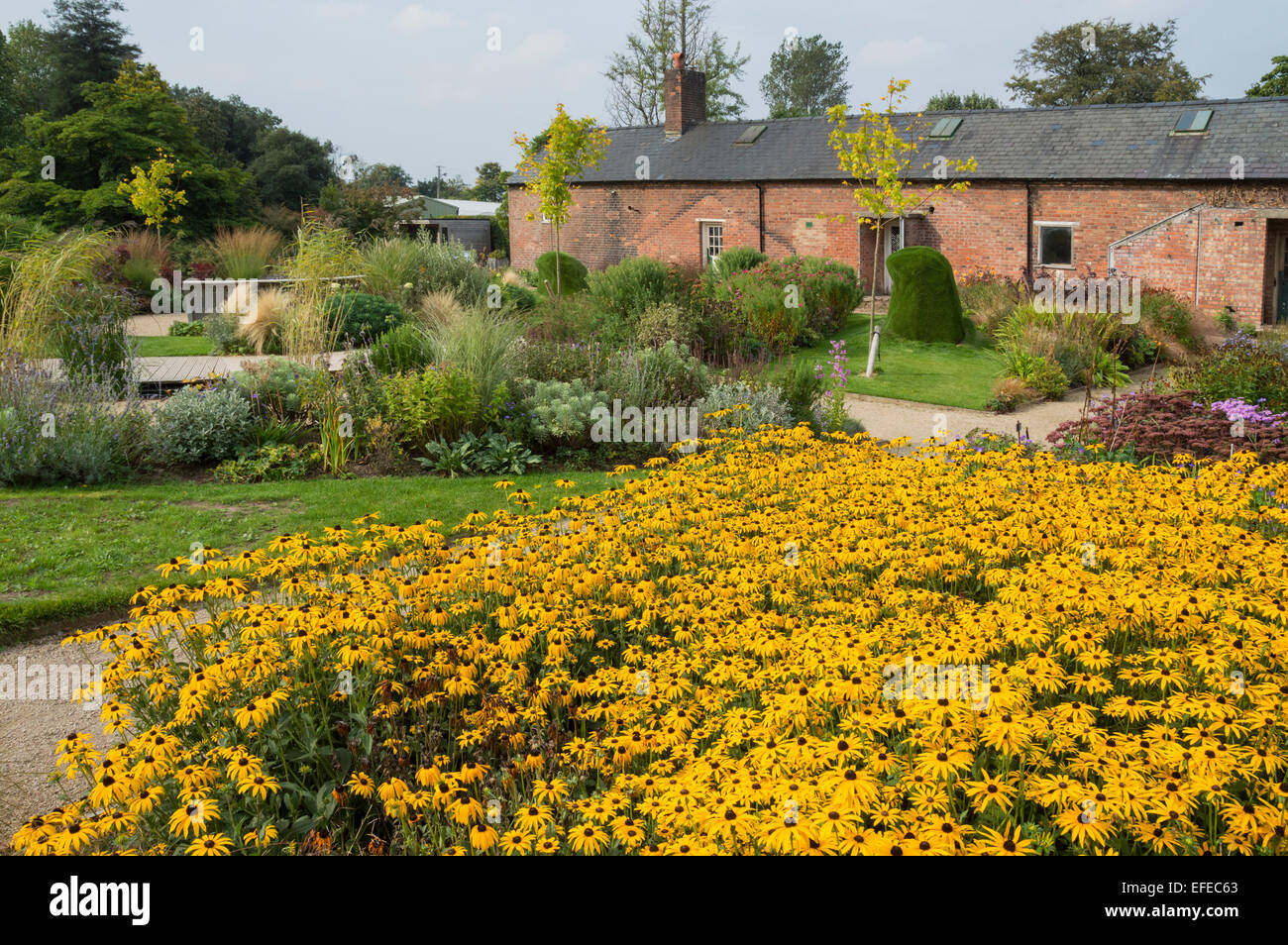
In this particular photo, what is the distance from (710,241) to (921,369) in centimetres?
1422

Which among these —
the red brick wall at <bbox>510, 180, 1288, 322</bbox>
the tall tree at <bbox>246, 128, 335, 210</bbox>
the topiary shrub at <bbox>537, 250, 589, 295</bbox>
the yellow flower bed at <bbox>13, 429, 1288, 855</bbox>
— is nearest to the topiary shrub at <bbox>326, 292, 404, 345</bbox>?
the red brick wall at <bbox>510, 180, 1288, 322</bbox>

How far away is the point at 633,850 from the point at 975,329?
17.1m

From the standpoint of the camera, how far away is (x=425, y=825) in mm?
3580

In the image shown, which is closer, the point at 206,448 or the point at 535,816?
the point at 535,816

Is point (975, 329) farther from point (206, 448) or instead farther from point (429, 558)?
point (429, 558)

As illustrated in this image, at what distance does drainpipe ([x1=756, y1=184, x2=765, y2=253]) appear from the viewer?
89.0 ft

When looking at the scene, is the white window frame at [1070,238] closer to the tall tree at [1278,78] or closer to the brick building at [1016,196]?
the brick building at [1016,196]

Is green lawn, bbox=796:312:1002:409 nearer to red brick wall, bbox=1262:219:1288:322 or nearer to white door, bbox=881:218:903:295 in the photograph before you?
red brick wall, bbox=1262:219:1288:322

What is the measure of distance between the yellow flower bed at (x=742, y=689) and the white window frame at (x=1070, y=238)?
18005mm

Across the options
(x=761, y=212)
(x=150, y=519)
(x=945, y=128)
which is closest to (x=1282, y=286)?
(x=945, y=128)

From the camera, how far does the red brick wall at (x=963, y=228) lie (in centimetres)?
1989

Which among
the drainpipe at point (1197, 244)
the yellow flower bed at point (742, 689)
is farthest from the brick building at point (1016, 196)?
the yellow flower bed at point (742, 689)

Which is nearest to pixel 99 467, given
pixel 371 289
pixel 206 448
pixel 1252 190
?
pixel 206 448
